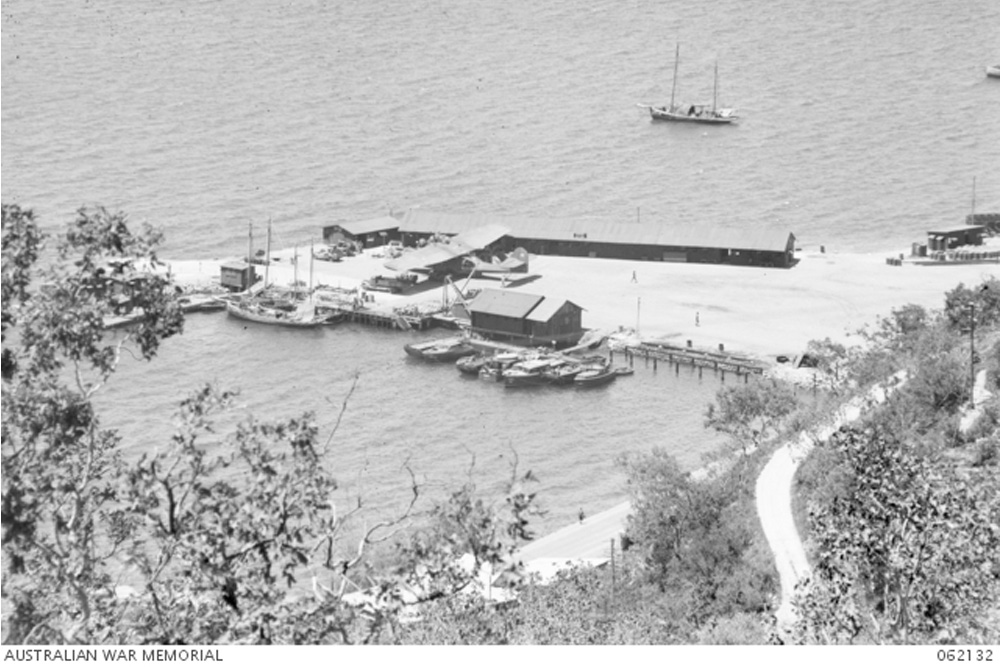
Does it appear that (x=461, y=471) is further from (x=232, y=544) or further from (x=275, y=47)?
(x=275, y=47)

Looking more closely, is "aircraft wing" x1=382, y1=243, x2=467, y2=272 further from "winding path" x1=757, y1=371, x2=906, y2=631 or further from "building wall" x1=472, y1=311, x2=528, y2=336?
"winding path" x1=757, y1=371, x2=906, y2=631

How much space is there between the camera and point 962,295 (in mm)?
27438

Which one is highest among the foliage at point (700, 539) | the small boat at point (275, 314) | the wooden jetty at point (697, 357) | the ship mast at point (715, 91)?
the ship mast at point (715, 91)

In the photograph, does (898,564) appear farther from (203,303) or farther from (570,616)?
(203,303)

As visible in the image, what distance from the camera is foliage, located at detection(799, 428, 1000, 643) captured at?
8578mm

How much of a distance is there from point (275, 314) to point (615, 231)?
790cm

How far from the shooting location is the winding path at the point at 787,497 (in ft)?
47.5

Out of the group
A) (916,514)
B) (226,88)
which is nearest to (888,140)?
(226,88)

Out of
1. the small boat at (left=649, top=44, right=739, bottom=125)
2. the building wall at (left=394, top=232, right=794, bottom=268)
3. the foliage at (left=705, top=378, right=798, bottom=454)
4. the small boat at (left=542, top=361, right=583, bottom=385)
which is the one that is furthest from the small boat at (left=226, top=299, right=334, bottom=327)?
the small boat at (left=649, top=44, right=739, bottom=125)

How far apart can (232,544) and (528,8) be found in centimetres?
6216

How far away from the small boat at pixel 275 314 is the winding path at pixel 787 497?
42.1 feet

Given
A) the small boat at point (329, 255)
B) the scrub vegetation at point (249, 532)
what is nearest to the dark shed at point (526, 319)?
the small boat at point (329, 255)

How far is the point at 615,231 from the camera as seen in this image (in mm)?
36188

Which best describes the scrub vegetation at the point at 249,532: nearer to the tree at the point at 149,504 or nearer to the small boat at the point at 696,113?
the tree at the point at 149,504
